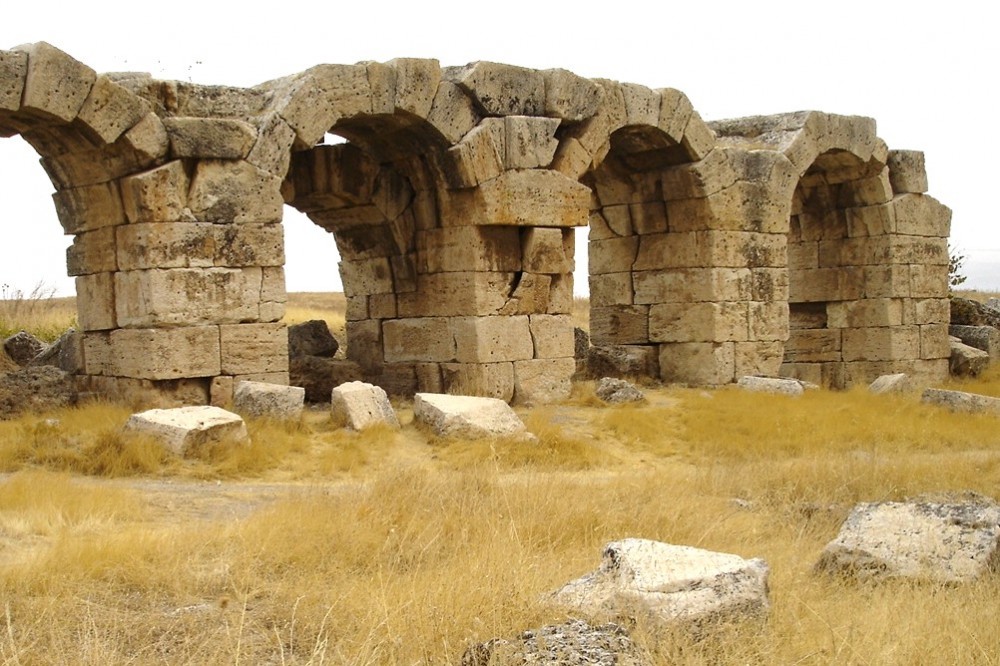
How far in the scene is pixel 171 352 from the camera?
11016 millimetres

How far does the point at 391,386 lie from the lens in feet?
46.8

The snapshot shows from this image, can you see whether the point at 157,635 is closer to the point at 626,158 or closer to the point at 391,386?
the point at 391,386

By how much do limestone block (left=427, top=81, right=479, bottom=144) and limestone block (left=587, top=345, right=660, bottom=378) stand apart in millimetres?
4218

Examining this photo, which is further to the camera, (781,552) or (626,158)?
(626,158)

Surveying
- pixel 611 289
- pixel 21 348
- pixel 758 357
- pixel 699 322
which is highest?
pixel 611 289

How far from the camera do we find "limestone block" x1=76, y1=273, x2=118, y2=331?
11.7 m

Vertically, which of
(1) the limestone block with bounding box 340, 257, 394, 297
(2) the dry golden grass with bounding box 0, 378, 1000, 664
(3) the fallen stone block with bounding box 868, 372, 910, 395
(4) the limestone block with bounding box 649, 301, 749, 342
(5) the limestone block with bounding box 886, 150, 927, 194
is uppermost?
(5) the limestone block with bounding box 886, 150, 927, 194

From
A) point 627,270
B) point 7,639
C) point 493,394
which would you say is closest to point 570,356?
point 493,394

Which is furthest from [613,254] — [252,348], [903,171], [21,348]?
[21,348]

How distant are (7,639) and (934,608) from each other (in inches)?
159

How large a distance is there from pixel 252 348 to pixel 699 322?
6206 mm

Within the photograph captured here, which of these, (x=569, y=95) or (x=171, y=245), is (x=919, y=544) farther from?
(x=569, y=95)

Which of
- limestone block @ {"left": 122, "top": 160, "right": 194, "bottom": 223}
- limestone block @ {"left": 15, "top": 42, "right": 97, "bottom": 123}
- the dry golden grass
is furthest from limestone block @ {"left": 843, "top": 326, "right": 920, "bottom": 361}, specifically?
limestone block @ {"left": 15, "top": 42, "right": 97, "bottom": 123}

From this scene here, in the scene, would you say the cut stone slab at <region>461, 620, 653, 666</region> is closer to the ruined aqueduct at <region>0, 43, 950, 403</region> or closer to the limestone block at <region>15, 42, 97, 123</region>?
the ruined aqueduct at <region>0, 43, 950, 403</region>
